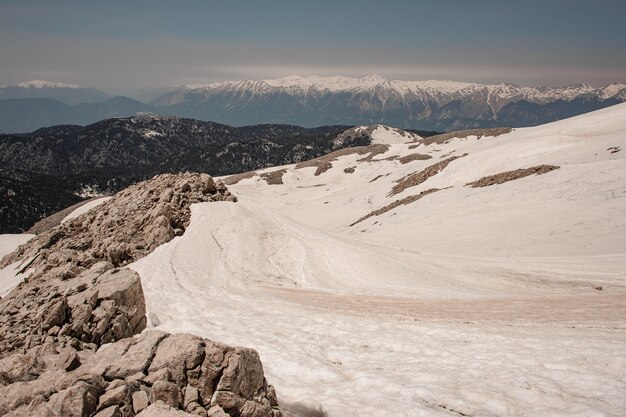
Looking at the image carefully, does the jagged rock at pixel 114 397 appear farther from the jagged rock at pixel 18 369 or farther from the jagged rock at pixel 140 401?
the jagged rock at pixel 18 369

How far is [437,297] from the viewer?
19266 mm

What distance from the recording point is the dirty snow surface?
32.5 feet

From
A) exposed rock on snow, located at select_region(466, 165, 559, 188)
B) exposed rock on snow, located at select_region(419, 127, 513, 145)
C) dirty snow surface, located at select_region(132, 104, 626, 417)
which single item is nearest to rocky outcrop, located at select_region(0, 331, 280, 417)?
dirty snow surface, located at select_region(132, 104, 626, 417)

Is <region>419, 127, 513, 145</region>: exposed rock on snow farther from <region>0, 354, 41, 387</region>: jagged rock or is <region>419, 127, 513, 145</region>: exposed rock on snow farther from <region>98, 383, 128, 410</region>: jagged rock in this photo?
<region>0, 354, 41, 387</region>: jagged rock

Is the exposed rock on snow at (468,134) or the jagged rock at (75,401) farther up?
the exposed rock on snow at (468,134)

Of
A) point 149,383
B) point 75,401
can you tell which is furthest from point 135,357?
→ point 75,401

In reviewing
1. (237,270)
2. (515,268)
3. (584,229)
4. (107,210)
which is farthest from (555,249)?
(107,210)

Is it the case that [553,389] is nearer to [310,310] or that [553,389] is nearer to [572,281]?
[310,310]

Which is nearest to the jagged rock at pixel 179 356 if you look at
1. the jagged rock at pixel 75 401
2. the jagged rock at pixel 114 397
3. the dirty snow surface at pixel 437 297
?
the jagged rock at pixel 114 397

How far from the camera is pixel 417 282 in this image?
73.8ft

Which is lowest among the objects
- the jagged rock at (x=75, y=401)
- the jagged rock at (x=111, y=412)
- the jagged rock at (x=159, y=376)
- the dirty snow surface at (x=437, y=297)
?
the dirty snow surface at (x=437, y=297)

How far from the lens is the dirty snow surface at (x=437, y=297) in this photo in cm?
990

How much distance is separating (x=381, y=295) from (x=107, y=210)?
27687 mm

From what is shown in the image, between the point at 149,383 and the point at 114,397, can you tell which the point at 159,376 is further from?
the point at 114,397
